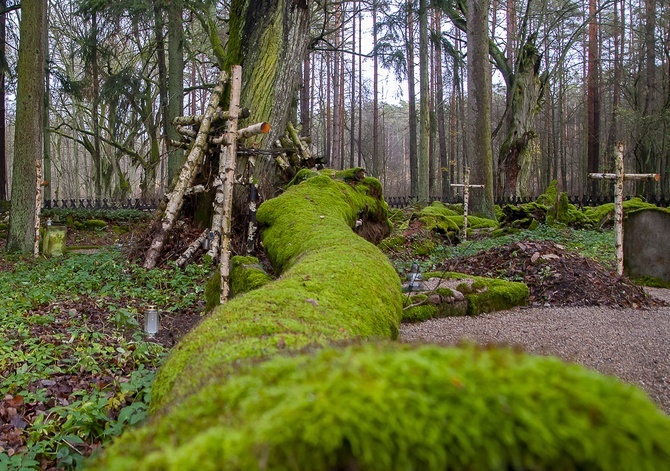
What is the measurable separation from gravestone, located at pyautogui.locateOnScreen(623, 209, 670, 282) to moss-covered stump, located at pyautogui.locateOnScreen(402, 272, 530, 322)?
2.68 metres

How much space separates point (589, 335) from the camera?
4523 millimetres

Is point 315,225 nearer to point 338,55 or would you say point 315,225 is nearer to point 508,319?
point 508,319

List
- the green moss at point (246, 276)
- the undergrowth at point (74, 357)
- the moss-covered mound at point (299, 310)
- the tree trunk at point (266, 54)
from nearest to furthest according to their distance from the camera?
the moss-covered mound at point (299, 310) → the undergrowth at point (74, 357) → the green moss at point (246, 276) → the tree trunk at point (266, 54)

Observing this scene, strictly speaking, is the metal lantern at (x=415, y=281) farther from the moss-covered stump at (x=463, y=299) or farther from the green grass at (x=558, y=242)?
the green grass at (x=558, y=242)

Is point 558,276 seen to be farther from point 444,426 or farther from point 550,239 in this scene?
point 444,426

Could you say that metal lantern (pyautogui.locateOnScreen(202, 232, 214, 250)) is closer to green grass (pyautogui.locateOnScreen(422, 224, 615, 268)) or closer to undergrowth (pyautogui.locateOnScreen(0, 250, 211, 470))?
undergrowth (pyautogui.locateOnScreen(0, 250, 211, 470))


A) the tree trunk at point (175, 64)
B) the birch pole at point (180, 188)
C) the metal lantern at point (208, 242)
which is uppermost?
the tree trunk at point (175, 64)

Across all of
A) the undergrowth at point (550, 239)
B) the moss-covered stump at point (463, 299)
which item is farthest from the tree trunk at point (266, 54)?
the moss-covered stump at point (463, 299)

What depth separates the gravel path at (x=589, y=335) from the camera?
3.66 meters

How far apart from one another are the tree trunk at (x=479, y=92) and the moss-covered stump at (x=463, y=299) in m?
8.67

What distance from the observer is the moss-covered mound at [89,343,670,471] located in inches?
26.1

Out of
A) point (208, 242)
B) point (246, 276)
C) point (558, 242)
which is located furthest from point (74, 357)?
point (558, 242)

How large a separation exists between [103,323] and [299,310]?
12.8 feet

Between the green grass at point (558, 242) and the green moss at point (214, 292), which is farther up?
the green grass at point (558, 242)
